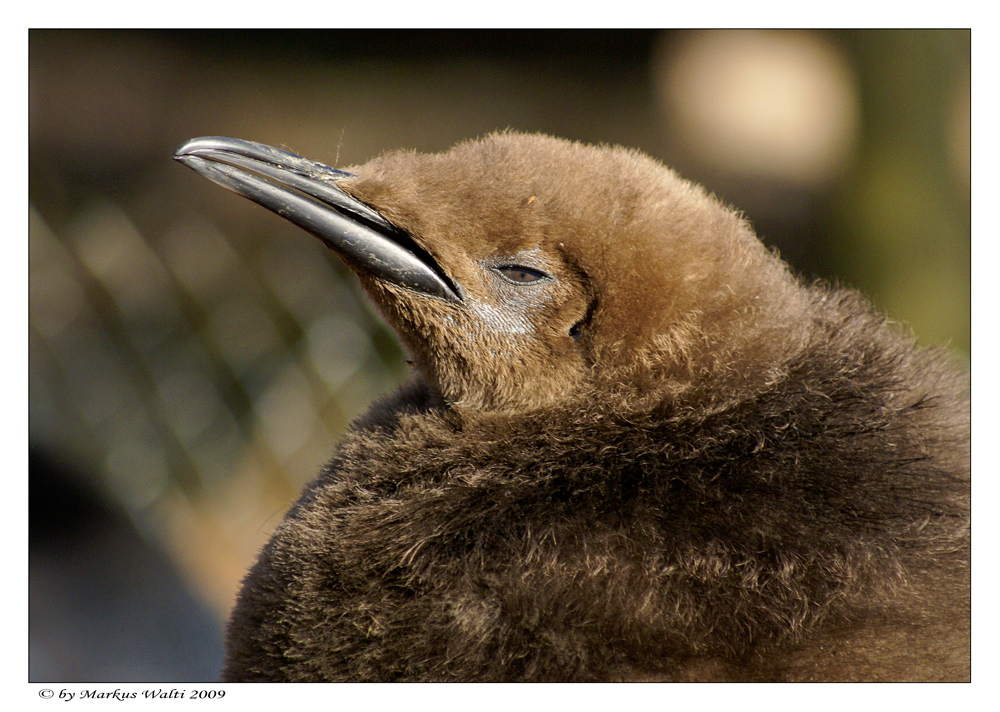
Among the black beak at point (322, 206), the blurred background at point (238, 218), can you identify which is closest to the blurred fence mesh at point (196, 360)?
the blurred background at point (238, 218)

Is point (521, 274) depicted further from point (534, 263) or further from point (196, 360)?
point (196, 360)

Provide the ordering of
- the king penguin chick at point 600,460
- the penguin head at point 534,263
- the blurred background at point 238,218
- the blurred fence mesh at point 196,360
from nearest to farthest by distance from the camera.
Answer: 1. the king penguin chick at point 600,460
2. the penguin head at point 534,263
3. the blurred background at point 238,218
4. the blurred fence mesh at point 196,360

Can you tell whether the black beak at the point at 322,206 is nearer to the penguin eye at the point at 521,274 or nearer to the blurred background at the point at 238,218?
the penguin eye at the point at 521,274

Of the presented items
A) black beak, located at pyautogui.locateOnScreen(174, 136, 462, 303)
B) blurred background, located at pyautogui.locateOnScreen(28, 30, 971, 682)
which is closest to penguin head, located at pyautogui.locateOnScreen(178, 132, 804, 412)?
black beak, located at pyautogui.locateOnScreen(174, 136, 462, 303)

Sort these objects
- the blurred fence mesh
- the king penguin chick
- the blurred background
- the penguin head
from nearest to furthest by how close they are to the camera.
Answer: the king penguin chick → the penguin head → the blurred background → the blurred fence mesh

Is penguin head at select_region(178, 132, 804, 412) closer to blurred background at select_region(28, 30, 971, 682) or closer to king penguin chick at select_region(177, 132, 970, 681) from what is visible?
king penguin chick at select_region(177, 132, 970, 681)
